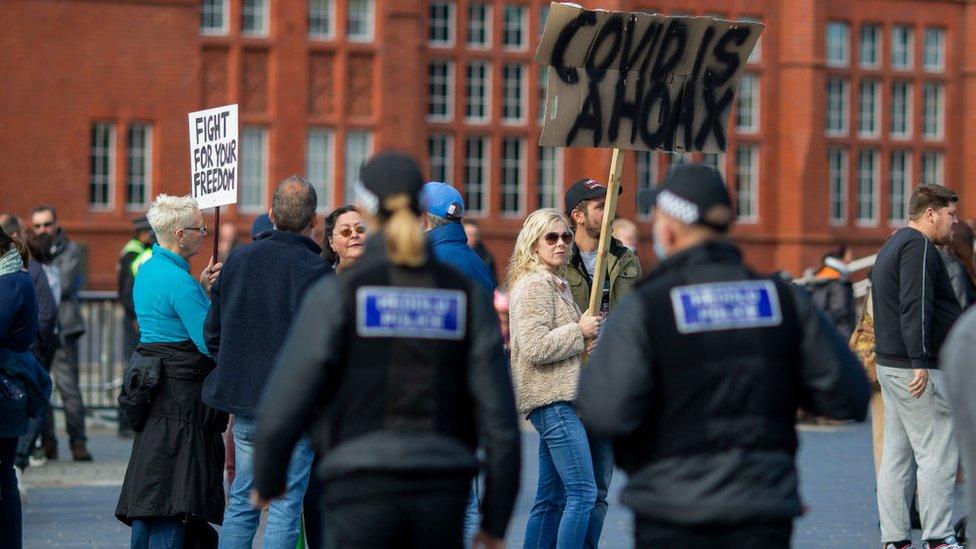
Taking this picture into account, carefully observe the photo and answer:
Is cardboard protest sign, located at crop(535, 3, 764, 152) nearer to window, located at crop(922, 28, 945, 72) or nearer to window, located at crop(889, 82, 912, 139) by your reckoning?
window, located at crop(889, 82, 912, 139)

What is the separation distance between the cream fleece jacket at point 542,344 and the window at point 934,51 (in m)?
34.4

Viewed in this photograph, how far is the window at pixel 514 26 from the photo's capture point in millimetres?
36656

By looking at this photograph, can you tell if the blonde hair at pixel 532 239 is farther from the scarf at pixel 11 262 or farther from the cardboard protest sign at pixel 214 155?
the scarf at pixel 11 262

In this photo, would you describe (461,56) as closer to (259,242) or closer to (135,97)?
(135,97)

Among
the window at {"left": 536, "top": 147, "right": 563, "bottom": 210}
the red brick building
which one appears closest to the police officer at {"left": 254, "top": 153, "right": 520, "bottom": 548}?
the red brick building

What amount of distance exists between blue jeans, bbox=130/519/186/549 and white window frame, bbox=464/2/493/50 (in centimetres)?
2904

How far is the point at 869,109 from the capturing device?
40.5 metres

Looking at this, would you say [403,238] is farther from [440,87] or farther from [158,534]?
[440,87]

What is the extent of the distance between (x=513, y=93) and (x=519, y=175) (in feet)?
5.58

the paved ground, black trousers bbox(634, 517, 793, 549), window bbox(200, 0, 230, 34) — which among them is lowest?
the paved ground

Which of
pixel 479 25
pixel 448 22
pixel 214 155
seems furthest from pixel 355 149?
pixel 214 155

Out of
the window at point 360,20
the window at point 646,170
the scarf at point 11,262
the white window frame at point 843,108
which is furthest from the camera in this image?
the white window frame at point 843,108

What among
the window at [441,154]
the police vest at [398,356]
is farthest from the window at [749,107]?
the police vest at [398,356]

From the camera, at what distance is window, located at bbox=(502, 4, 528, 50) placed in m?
36.7
